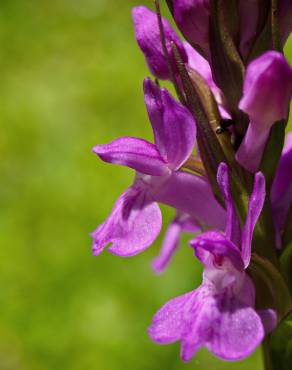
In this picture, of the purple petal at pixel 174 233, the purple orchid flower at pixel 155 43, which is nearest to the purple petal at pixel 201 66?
the purple orchid flower at pixel 155 43

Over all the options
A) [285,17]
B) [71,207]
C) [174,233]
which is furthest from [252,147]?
[71,207]

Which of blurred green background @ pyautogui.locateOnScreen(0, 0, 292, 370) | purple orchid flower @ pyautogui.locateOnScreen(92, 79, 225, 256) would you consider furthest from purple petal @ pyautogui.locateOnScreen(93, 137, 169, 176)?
blurred green background @ pyautogui.locateOnScreen(0, 0, 292, 370)

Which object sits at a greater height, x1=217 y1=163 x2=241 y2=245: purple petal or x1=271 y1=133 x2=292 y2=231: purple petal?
x1=217 y1=163 x2=241 y2=245: purple petal

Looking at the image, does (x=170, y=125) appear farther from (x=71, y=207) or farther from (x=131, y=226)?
(x=71, y=207)

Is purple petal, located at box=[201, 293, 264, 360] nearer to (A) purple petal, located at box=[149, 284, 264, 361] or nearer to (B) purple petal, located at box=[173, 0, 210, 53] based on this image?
(A) purple petal, located at box=[149, 284, 264, 361]

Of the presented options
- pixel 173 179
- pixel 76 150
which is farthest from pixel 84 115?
pixel 173 179

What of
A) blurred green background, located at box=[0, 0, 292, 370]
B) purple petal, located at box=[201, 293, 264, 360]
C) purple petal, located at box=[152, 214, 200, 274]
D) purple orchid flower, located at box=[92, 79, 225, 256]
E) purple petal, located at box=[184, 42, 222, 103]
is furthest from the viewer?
blurred green background, located at box=[0, 0, 292, 370]
